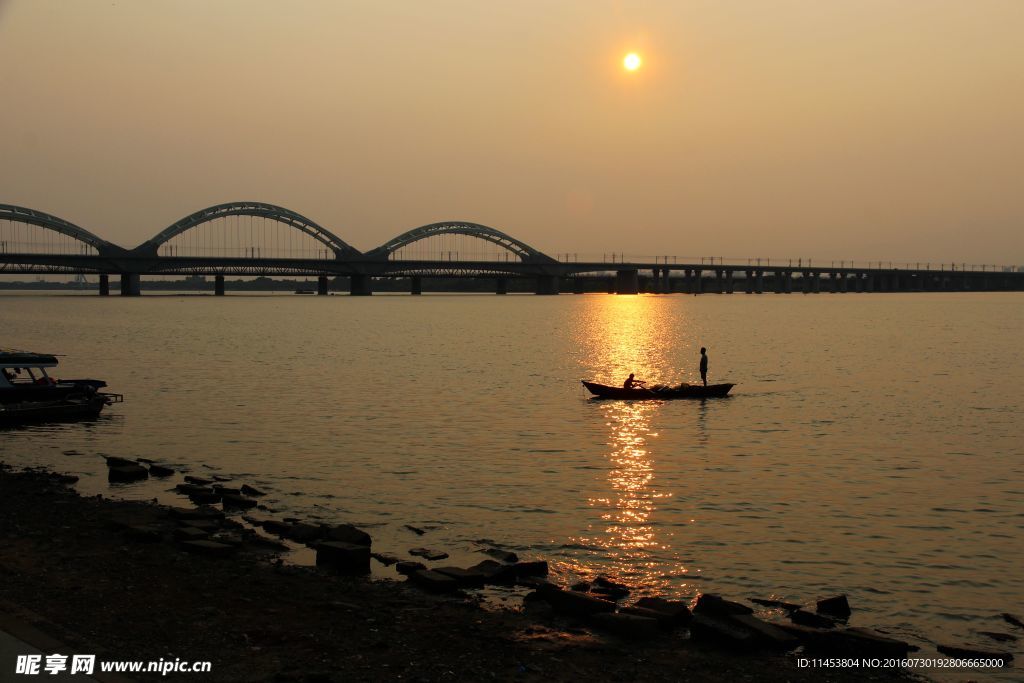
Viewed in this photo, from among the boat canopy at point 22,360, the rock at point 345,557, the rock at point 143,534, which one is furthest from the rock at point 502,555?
the boat canopy at point 22,360

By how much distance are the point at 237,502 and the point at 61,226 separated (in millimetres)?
194164

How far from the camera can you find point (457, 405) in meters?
41.8

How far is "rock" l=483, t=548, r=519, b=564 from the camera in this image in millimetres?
16969

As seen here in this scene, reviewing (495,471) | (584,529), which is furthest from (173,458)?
(584,529)

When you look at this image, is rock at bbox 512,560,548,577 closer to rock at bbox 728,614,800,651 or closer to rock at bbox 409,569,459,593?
rock at bbox 409,569,459,593

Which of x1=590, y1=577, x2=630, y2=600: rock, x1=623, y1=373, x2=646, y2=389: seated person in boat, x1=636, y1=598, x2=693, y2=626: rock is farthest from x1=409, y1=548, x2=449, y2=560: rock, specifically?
x1=623, y1=373, x2=646, y2=389: seated person in boat

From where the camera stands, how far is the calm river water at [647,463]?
16.9 metres

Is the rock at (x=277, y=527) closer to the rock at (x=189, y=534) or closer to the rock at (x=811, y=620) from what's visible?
the rock at (x=189, y=534)

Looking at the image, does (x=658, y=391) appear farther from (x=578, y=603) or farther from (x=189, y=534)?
(x=578, y=603)

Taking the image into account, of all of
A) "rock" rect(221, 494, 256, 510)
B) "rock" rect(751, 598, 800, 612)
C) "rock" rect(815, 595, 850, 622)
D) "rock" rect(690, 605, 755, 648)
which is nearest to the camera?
"rock" rect(690, 605, 755, 648)

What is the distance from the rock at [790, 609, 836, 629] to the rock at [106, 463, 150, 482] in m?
16.5

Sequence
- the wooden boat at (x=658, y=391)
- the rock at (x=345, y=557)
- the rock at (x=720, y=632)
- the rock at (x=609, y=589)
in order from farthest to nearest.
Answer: the wooden boat at (x=658, y=391)
the rock at (x=345, y=557)
the rock at (x=609, y=589)
the rock at (x=720, y=632)

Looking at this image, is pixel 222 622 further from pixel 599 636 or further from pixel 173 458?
pixel 173 458

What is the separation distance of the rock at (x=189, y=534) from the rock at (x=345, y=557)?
2.27 meters
